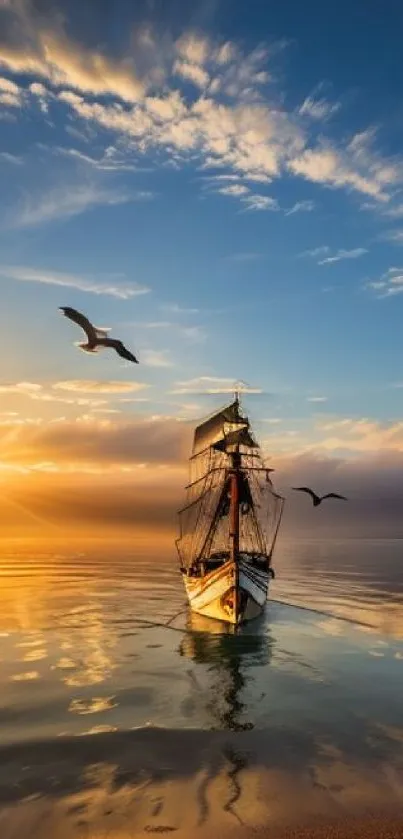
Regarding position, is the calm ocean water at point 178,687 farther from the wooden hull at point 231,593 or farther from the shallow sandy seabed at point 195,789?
the wooden hull at point 231,593

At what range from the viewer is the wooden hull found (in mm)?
39594

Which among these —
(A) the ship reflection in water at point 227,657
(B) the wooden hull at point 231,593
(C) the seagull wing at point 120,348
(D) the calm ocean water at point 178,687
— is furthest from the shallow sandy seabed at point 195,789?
(B) the wooden hull at point 231,593

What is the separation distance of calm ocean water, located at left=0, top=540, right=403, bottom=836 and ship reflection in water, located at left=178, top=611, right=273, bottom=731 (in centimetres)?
9

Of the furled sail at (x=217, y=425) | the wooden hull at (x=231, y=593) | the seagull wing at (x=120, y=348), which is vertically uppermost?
the furled sail at (x=217, y=425)

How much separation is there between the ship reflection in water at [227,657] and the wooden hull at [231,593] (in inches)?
27.6

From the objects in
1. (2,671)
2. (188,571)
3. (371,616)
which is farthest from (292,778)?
(188,571)

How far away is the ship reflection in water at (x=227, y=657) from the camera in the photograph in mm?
19016

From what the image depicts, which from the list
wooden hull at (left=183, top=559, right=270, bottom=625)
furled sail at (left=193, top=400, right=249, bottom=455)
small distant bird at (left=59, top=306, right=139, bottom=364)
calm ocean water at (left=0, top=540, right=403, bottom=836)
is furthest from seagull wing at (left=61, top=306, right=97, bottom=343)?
furled sail at (left=193, top=400, right=249, bottom=455)

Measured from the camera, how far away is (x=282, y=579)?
7906 cm

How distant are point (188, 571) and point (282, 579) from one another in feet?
107

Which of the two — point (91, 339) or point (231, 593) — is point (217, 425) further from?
point (91, 339)

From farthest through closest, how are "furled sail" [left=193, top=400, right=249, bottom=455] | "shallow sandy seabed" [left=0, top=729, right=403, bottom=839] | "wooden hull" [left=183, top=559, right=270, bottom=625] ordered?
"furled sail" [left=193, top=400, right=249, bottom=455]
"wooden hull" [left=183, top=559, right=270, bottom=625]
"shallow sandy seabed" [left=0, top=729, right=403, bottom=839]

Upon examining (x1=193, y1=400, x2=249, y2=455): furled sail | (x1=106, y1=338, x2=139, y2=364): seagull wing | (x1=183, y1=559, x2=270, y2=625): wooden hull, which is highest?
(x1=193, y1=400, x2=249, y2=455): furled sail

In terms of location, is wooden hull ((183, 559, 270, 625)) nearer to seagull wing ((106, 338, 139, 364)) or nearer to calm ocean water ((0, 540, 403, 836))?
calm ocean water ((0, 540, 403, 836))
